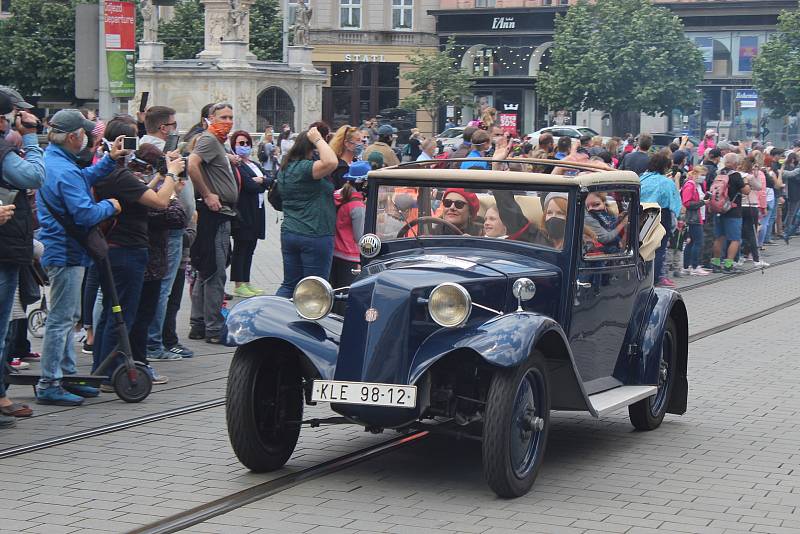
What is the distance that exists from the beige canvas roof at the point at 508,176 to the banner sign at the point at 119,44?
692 centimetres

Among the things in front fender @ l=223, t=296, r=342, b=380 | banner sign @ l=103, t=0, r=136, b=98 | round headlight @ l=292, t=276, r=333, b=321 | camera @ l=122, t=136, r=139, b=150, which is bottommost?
front fender @ l=223, t=296, r=342, b=380

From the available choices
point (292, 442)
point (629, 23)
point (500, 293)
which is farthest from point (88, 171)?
point (629, 23)

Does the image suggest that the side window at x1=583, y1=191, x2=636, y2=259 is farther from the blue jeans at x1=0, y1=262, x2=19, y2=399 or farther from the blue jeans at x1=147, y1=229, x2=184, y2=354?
the blue jeans at x1=147, y1=229, x2=184, y2=354

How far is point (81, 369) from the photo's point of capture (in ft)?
35.8

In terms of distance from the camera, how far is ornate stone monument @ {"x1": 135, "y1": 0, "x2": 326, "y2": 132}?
143 feet

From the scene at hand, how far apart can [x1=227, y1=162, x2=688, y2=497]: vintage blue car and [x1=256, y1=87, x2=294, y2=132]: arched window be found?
121 feet

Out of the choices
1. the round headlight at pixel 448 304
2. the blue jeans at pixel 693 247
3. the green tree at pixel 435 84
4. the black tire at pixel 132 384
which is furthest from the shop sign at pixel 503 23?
the round headlight at pixel 448 304

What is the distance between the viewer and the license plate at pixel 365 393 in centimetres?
679

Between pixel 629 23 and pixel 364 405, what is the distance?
1917 inches

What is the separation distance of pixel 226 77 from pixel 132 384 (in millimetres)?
34850

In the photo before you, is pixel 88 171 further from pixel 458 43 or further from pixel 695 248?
pixel 458 43

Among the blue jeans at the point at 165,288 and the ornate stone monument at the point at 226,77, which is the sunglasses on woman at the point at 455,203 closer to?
the blue jeans at the point at 165,288

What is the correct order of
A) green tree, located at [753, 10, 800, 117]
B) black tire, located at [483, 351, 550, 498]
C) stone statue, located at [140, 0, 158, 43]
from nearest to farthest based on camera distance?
1. black tire, located at [483, 351, 550, 498]
2. stone statue, located at [140, 0, 158, 43]
3. green tree, located at [753, 10, 800, 117]

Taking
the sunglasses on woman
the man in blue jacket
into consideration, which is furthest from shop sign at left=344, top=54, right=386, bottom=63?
the sunglasses on woman
